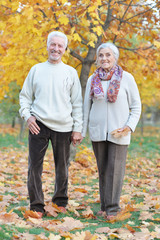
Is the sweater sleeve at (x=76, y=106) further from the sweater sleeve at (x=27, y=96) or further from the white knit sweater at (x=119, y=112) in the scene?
the sweater sleeve at (x=27, y=96)

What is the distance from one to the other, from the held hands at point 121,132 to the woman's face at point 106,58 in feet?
2.33

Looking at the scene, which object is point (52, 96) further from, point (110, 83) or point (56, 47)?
point (110, 83)

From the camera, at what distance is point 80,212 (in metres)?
3.88

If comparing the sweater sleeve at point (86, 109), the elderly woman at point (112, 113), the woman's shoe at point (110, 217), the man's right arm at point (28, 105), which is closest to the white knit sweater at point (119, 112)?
the elderly woman at point (112, 113)

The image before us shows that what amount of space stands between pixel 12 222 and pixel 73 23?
4381 mm

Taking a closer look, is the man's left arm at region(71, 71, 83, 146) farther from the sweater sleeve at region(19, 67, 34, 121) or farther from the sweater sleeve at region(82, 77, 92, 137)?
the sweater sleeve at region(19, 67, 34, 121)

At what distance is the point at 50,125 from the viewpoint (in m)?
3.47

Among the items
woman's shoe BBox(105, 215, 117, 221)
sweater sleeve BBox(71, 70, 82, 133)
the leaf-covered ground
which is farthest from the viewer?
sweater sleeve BBox(71, 70, 82, 133)

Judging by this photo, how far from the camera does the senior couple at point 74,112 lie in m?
3.47

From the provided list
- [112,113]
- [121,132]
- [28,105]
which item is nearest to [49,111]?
[28,105]

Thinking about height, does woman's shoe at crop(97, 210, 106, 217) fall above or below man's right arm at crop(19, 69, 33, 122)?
below

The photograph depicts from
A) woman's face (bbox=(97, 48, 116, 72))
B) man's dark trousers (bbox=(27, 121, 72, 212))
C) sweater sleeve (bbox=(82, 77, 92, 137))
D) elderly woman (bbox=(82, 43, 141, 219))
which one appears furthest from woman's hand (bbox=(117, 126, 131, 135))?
woman's face (bbox=(97, 48, 116, 72))

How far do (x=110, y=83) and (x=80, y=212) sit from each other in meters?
1.64

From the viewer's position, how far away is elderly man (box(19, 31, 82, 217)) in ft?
11.4
